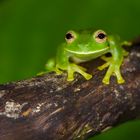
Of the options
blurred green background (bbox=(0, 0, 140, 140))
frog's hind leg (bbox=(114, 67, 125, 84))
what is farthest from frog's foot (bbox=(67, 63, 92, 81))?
blurred green background (bbox=(0, 0, 140, 140))

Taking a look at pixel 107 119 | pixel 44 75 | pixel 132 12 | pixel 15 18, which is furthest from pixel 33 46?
pixel 107 119

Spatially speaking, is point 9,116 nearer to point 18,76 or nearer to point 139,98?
point 139,98

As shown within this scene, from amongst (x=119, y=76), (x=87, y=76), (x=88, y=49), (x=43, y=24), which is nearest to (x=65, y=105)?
(x=87, y=76)

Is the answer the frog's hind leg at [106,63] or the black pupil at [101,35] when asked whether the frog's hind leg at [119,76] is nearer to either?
the frog's hind leg at [106,63]

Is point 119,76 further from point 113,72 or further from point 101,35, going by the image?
point 101,35

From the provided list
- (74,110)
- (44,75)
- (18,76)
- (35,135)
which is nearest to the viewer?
(35,135)
